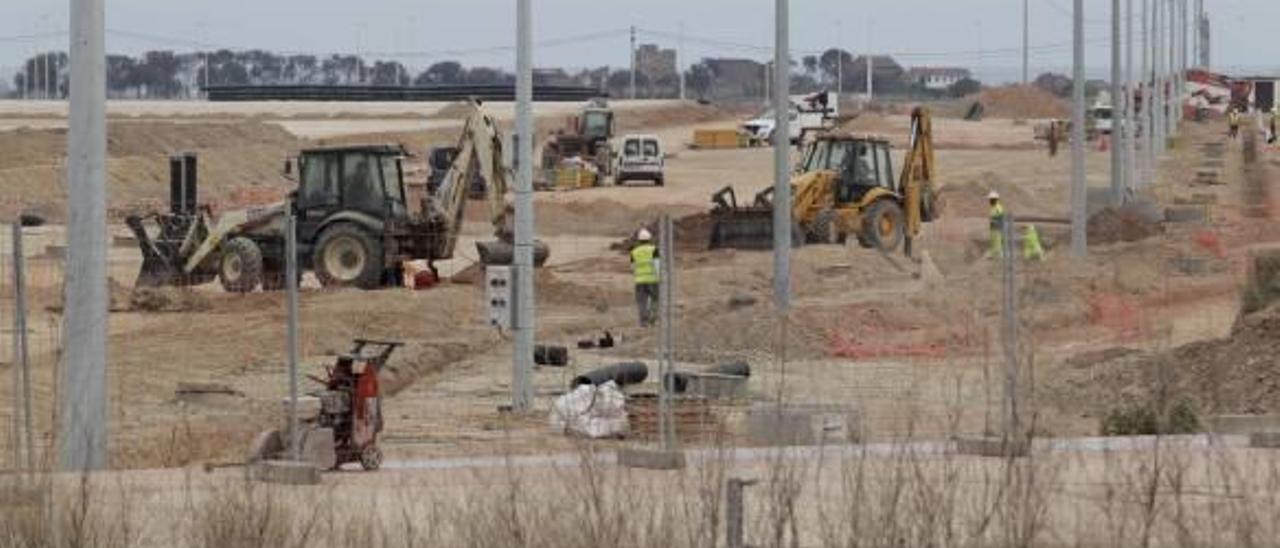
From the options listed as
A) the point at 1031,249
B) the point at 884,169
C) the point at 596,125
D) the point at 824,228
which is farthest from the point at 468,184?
the point at 596,125

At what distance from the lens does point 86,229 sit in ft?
59.9

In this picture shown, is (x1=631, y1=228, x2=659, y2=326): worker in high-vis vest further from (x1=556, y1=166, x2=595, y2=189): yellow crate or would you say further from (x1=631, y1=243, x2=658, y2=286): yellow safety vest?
(x1=556, y1=166, x2=595, y2=189): yellow crate

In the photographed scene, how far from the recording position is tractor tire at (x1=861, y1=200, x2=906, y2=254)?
4984 cm

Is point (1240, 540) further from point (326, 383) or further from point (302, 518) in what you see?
point (326, 383)

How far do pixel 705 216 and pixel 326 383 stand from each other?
117 ft

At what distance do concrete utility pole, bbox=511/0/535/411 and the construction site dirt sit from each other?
0.48 m

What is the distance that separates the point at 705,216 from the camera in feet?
183

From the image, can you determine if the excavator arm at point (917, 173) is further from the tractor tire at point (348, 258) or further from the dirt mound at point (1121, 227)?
the tractor tire at point (348, 258)

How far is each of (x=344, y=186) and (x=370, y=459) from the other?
74.9 ft

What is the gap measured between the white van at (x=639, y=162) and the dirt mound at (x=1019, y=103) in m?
102

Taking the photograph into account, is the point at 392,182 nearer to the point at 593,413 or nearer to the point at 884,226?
the point at 884,226

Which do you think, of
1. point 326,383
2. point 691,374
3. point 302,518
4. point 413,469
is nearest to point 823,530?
point 302,518

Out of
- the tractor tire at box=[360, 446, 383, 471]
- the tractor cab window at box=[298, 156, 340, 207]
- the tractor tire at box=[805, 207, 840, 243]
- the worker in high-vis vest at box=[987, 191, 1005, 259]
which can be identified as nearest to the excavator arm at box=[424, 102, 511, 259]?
the tractor cab window at box=[298, 156, 340, 207]

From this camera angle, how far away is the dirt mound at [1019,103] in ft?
608
